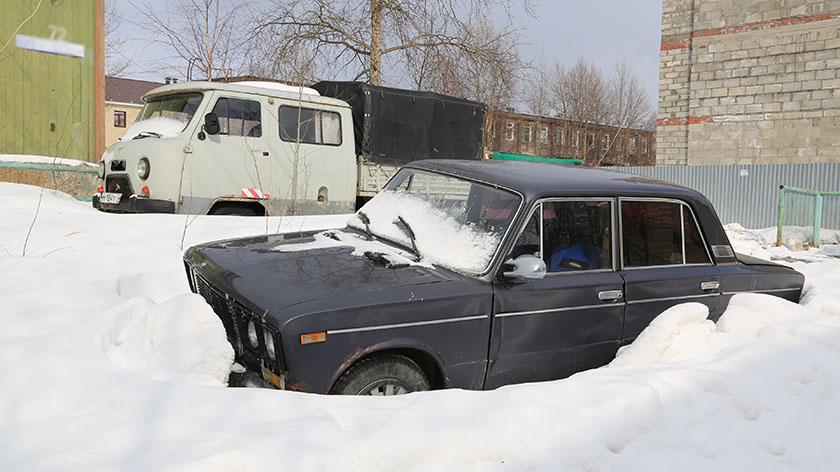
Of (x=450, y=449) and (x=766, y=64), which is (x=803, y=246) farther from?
Result: (x=450, y=449)

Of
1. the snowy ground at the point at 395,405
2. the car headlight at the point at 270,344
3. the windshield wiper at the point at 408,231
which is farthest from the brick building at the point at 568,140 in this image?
the car headlight at the point at 270,344

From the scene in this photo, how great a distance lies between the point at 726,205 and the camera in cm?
1936

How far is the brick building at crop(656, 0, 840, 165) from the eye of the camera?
1994cm

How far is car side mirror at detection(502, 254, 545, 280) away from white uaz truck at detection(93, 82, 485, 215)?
4.34 metres

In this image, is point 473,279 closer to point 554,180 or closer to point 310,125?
point 554,180

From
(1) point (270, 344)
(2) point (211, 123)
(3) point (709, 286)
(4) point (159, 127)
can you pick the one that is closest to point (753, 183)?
(2) point (211, 123)

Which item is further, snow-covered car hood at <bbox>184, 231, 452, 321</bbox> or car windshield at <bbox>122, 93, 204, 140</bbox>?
car windshield at <bbox>122, 93, 204, 140</bbox>

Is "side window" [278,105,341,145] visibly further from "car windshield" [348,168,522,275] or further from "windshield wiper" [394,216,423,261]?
"windshield wiper" [394,216,423,261]

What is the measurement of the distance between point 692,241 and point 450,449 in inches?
106

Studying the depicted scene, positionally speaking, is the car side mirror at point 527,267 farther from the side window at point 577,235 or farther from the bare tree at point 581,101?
the bare tree at point 581,101

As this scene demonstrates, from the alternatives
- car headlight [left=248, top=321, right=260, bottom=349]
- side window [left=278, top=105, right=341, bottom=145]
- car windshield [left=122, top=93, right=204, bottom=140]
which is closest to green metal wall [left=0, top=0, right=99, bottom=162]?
car windshield [left=122, top=93, right=204, bottom=140]

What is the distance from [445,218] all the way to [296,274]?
107 centimetres

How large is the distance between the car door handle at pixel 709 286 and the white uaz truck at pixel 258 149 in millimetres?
4645

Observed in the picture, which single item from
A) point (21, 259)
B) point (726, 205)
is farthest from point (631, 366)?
point (726, 205)
